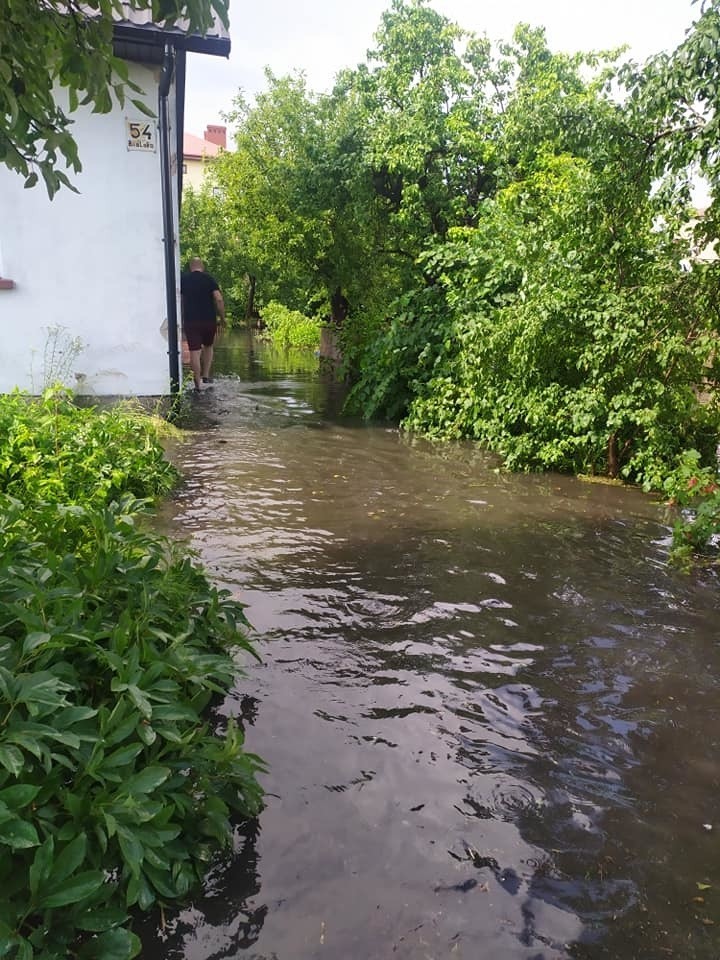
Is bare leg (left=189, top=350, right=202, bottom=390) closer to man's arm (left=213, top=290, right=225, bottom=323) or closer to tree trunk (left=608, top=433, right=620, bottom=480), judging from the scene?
man's arm (left=213, top=290, right=225, bottom=323)

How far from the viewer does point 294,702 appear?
333cm

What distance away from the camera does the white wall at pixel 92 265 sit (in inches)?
344

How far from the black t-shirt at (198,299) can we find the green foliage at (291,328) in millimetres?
15513

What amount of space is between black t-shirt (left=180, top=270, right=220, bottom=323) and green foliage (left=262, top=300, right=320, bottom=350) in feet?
50.9

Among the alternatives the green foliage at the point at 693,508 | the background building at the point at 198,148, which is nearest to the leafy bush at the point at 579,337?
the green foliage at the point at 693,508

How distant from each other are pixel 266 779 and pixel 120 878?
851 mm

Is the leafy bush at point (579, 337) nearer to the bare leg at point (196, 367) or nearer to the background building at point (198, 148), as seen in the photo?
the bare leg at point (196, 367)

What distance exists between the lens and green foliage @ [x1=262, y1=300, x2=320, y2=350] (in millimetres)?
28828

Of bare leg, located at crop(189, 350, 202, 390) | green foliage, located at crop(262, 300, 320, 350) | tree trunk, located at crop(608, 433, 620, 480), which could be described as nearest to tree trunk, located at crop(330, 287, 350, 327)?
green foliage, located at crop(262, 300, 320, 350)

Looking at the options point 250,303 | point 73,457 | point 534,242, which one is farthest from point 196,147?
point 73,457

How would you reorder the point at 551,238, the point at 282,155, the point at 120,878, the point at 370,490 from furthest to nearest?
the point at 282,155, the point at 551,238, the point at 370,490, the point at 120,878

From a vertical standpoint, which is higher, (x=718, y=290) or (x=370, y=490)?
(x=718, y=290)

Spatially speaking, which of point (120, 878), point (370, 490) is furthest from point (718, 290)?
point (120, 878)

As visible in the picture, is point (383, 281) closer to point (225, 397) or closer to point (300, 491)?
point (225, 397)
